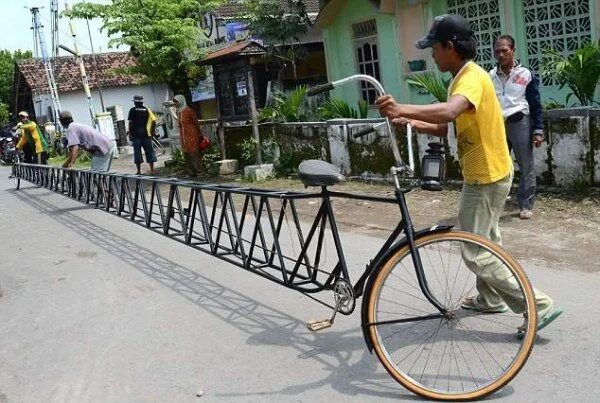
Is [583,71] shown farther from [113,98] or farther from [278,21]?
[113,98]

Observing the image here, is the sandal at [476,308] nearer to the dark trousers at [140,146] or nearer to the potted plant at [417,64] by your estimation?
the potted plant at [417,64]

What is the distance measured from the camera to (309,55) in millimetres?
18703

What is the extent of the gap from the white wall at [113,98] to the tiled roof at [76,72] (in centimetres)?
42

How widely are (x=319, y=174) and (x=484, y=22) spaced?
8.73 meters

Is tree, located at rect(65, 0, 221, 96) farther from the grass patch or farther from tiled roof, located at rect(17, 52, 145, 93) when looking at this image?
tiled roof, located at rect(17, 52, 145, 93)

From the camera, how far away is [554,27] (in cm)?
996

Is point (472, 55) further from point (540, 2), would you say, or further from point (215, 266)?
point (540, 2)

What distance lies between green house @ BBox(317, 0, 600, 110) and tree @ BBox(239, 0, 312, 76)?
1.84 metres

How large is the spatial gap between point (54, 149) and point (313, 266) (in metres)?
26.8

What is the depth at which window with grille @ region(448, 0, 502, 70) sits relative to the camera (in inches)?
425

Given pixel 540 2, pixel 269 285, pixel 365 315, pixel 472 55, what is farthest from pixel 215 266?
pixel 540 2

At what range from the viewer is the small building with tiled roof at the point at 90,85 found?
34.4 meters

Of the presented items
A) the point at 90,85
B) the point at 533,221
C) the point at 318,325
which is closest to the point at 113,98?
the point at 90,85

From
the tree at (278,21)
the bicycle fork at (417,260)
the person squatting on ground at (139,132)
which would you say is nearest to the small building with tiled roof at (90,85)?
the tree at (278,21)
